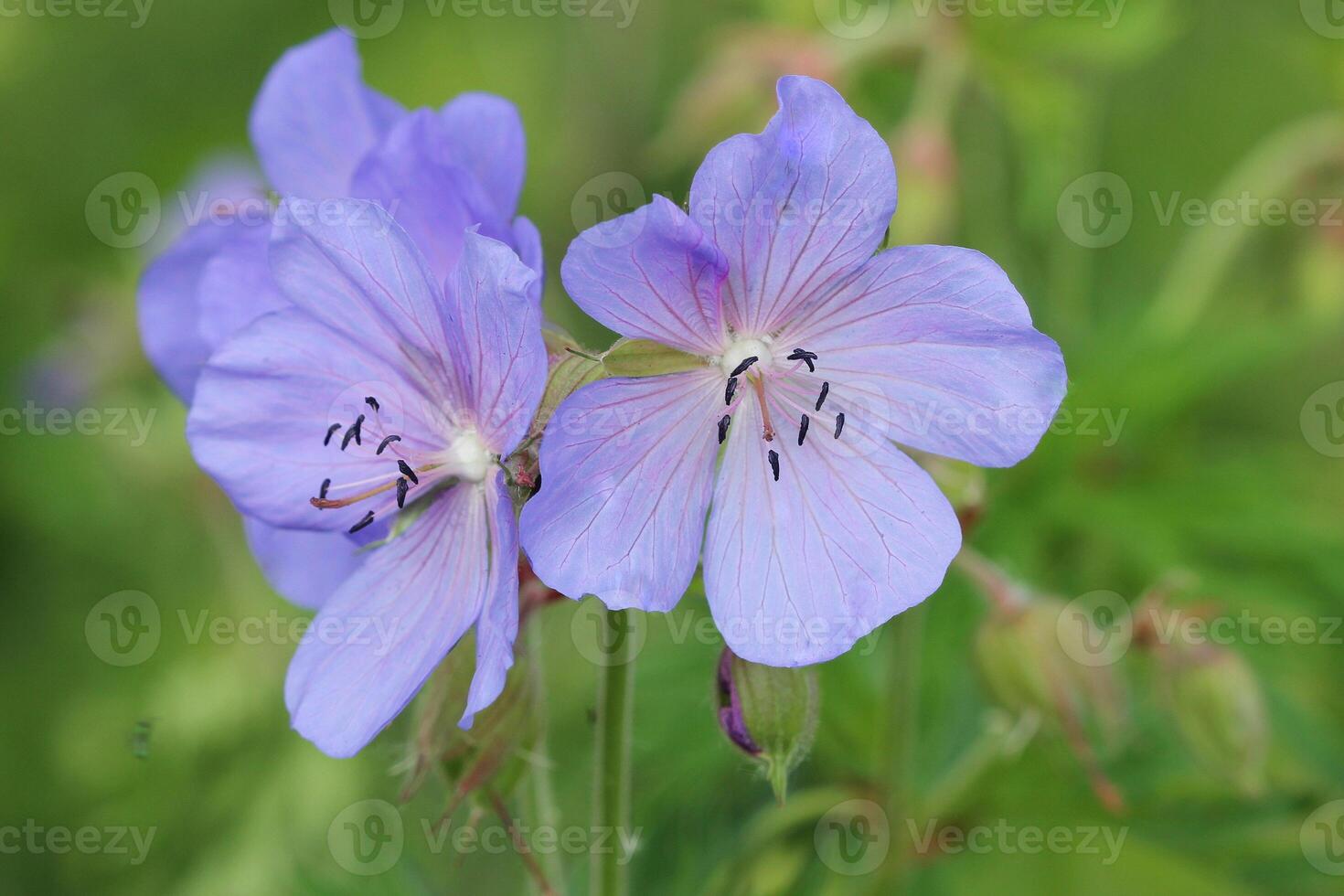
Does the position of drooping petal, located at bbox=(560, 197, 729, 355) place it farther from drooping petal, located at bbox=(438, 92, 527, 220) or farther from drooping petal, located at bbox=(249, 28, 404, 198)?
drooping petal, located at bbox=(249, 28, 404, 198)

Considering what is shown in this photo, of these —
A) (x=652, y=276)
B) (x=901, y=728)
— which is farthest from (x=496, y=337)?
(x=901, y=728)

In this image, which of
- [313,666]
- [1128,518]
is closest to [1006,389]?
[313,666]

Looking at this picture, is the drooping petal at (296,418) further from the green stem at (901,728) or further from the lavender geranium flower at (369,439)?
the green stem at (901,728)

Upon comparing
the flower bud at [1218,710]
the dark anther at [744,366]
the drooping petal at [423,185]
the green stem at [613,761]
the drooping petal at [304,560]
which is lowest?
the flower bud at [1218,710]

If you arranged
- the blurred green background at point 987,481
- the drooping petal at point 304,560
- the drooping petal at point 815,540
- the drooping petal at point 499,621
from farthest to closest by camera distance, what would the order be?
the blurred green background at point 987,481 < the drooping petal at point 304,560 < the drooping petal at point 815,540 < the drooping petal at point 499,621

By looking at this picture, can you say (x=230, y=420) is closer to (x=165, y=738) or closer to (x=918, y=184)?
(x=918, y=184)

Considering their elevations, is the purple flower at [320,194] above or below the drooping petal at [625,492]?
above

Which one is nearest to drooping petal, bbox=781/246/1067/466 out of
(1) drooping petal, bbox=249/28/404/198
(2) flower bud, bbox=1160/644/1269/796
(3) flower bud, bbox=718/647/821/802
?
(3) flower bud, bbox=718/647/821/802

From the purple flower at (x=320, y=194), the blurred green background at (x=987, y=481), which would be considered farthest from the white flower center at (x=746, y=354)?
the blurred green background at (x=987, y=481)
